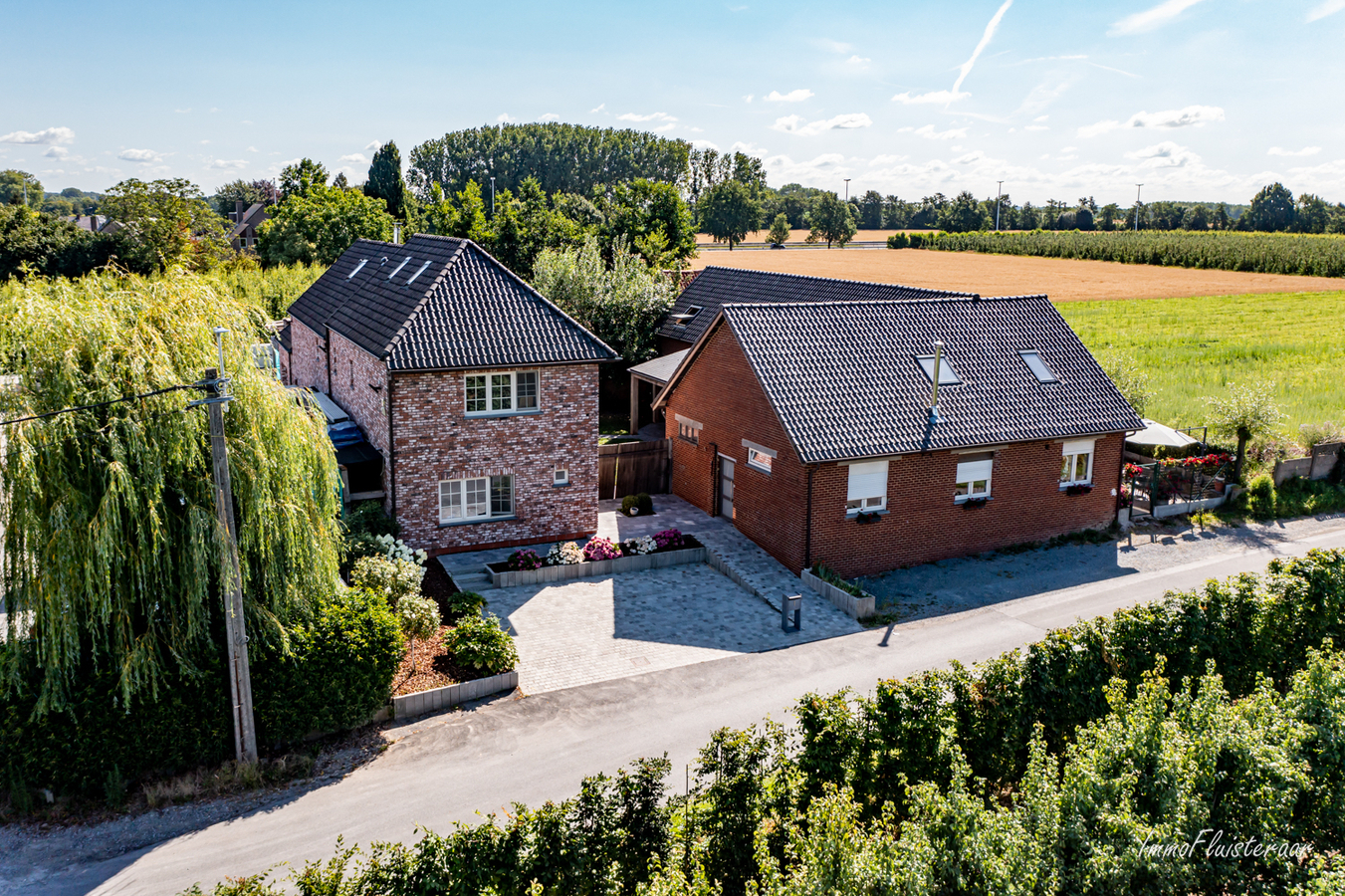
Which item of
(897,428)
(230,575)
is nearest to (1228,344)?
(897,428)

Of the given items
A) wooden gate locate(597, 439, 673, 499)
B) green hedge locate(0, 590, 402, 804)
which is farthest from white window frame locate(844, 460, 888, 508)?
green hedge locate(0, 590, 402, 804)

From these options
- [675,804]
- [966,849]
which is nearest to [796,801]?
[675,804]

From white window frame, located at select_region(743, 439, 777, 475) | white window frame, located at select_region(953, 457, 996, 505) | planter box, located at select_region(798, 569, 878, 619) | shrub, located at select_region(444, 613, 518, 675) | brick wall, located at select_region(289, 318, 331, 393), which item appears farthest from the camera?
brick wall, located at select_region(289, 318, 331, 393)

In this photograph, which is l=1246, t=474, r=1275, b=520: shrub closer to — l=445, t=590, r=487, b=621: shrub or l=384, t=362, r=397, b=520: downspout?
l=445, t=590, r=487, b=621: shrub

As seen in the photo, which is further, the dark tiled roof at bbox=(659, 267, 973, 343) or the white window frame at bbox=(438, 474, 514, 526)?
the dark tiled roof at bbox=(659, 267, 973, 343)

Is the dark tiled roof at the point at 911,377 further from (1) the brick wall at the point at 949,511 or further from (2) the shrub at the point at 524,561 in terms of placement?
(2) the shrub at the point at 524,561

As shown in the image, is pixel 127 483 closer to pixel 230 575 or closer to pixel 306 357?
pixel 230 575
